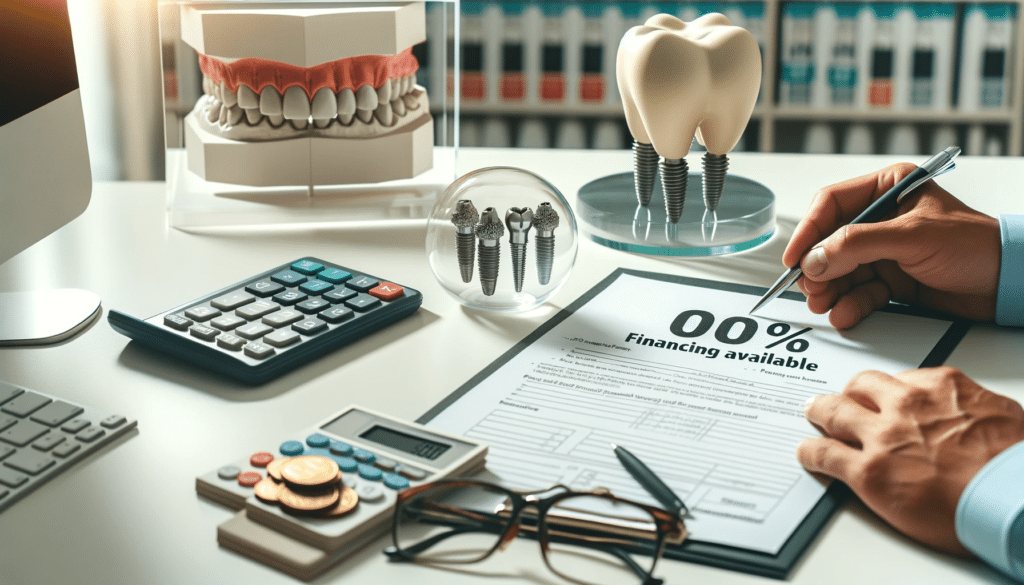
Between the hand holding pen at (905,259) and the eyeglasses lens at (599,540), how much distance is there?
41 centimetres

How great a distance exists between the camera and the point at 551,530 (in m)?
0.65

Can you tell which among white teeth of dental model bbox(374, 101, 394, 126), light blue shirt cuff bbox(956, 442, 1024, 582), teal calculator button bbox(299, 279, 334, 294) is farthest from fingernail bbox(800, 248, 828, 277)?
white teeth of dental model bbox(374, 101, 394, 126)

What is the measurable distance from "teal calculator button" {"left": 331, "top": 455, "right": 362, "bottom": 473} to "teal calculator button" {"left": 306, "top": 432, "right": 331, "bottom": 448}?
22mm

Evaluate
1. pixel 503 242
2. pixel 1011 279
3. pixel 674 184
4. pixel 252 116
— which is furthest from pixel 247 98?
pixel 1011 279

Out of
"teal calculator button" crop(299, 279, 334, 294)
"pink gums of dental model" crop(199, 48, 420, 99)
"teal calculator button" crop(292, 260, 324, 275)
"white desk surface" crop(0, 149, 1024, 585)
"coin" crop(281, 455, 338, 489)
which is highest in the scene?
"pink gums of dental model" crop(199, 48, 420, 99)

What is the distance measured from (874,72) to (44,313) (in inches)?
100

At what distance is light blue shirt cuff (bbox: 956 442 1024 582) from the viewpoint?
594 millimetres

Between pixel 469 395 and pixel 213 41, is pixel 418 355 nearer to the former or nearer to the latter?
pixel 469 395

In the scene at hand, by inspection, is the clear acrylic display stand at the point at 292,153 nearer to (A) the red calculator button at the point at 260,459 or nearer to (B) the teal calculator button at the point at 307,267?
(B) the teal calculator button at the point at 307,267

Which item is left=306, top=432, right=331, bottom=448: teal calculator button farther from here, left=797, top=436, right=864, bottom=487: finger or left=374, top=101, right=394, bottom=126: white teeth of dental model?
left=374, top=101, right=394, bottom=126: white teeth of dental model

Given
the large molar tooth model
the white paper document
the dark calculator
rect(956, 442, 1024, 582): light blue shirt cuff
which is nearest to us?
rect(956, 442, 1024, 582): light blue shirt cuff

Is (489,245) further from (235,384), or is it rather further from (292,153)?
(292,153)

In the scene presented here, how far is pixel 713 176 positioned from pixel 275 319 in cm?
56

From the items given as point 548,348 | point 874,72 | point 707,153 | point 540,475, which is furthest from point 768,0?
point 540,475
